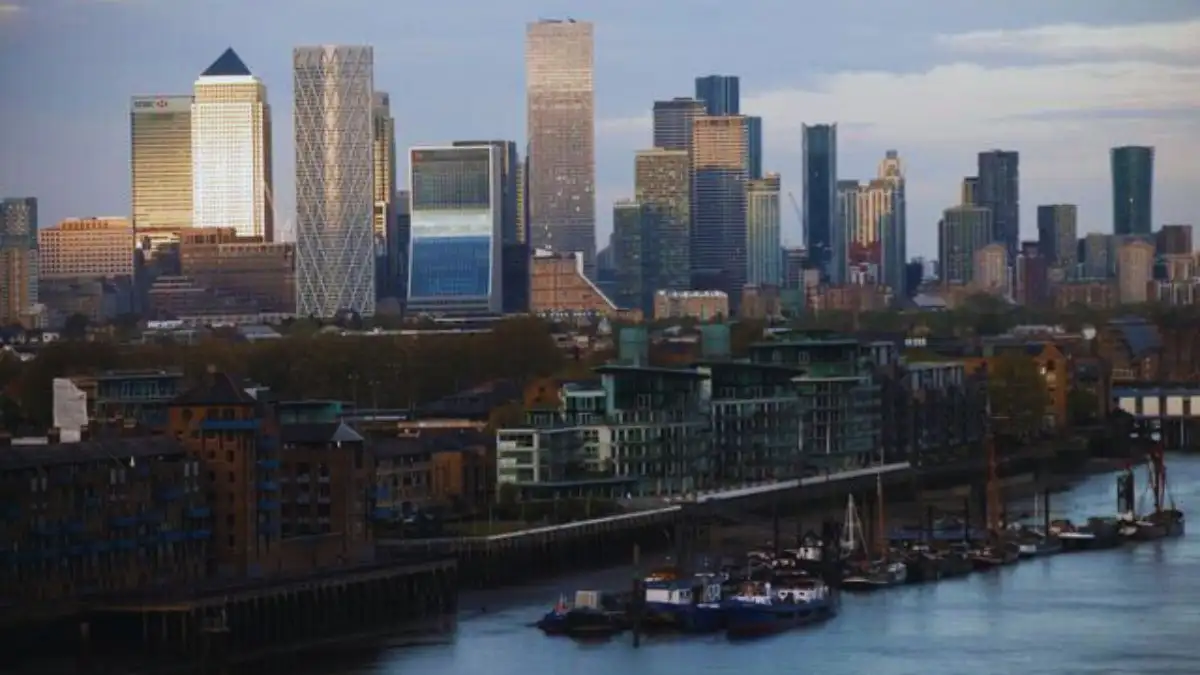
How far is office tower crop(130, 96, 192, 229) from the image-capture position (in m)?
126

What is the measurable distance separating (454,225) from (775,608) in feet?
264

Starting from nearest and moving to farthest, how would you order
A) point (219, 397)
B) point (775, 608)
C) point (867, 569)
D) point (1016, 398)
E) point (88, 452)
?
point (88, 452)
point (219, 397)
point (775, 608)
point (867, 569)
point (1016, 398)

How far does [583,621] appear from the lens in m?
31.3

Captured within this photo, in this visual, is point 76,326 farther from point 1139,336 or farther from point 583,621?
point 583,621

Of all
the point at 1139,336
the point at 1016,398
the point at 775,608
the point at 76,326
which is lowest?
the point at 775,608

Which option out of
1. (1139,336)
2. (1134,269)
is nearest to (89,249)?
(1134,269)

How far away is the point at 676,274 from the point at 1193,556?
93.5m

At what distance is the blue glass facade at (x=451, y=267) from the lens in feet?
363

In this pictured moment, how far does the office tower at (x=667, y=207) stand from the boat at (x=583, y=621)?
100301 millimetres

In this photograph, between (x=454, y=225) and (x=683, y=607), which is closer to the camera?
(x=683, y=607)

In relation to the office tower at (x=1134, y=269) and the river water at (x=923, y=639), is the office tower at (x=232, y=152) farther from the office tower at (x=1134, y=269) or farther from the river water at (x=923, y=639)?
the river water at (x=923, y=639)

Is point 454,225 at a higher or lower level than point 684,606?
higher

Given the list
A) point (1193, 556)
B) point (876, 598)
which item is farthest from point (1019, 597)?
point (1193, 556)

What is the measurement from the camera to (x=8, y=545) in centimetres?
2948
